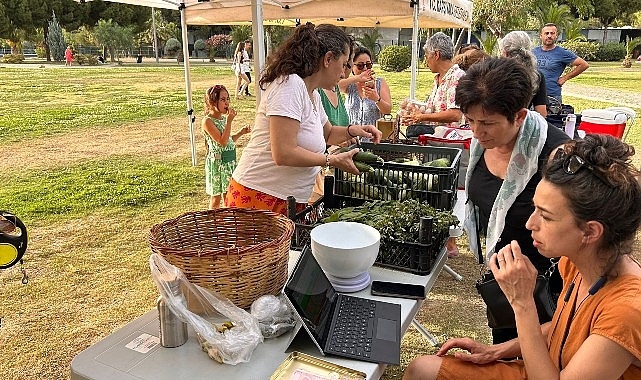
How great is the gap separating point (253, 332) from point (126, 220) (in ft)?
13.7

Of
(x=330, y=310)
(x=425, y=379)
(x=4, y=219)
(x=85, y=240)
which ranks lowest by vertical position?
(x=85, y=240)

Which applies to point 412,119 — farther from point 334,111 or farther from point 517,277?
point 517,277

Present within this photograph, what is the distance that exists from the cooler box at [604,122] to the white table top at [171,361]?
4146 millimetres

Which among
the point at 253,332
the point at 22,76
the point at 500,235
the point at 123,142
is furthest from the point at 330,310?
the point at 22,76

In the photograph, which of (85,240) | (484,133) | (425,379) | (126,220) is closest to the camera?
(425,379)

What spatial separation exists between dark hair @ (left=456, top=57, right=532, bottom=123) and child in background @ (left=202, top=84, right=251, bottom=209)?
11.0ft

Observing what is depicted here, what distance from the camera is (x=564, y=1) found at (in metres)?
32.8

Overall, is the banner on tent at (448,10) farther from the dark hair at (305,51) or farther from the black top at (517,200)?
the black top at (517,200)

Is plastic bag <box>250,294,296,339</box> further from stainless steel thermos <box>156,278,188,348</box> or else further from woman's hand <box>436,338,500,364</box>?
woman's hand <box>436,338,500,364</box>

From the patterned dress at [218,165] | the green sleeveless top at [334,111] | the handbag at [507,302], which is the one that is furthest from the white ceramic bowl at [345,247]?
the patterned dress at [218,165]

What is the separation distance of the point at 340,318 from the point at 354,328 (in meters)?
0.06

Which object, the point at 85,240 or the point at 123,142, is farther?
the point at 123,142

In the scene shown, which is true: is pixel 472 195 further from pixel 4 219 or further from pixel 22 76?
pixel 22 76

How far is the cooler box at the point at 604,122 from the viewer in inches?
177
